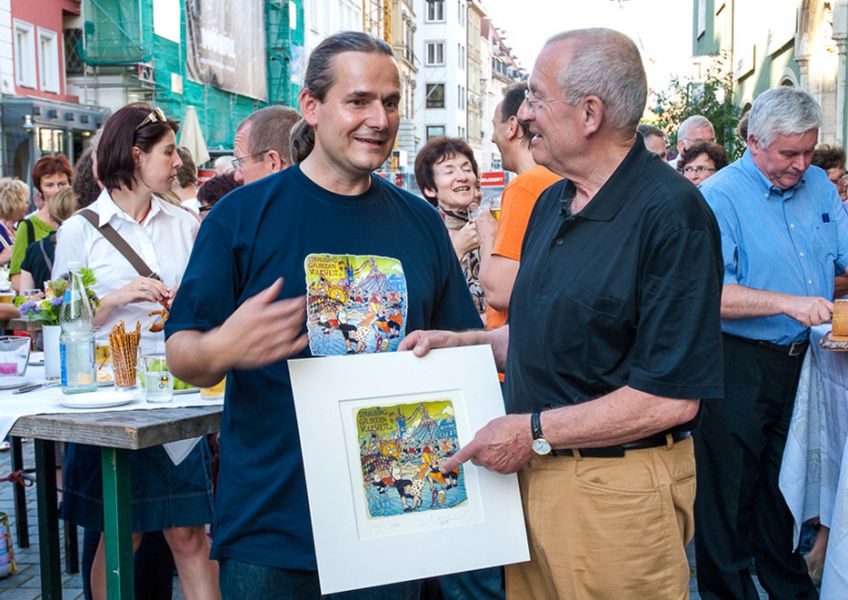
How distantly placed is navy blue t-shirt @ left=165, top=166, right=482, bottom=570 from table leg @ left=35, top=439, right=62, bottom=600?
5.65 ft

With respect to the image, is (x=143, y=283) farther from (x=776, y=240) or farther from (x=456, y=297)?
(x=776, y=240)

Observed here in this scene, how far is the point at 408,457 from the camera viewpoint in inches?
84.0

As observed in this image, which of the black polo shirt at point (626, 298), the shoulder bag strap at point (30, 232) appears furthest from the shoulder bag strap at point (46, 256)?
the black polo shirt at point (626, 298)

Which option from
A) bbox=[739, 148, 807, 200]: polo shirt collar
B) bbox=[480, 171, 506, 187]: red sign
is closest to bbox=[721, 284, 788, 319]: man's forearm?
bbox=[739, 148, 807, 200]: polo shirt collar

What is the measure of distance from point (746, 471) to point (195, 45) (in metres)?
27.1

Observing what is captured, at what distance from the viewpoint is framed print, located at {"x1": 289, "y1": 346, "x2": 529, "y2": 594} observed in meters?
2.01

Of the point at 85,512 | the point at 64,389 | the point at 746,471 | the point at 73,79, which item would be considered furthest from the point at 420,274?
the point at 73,79

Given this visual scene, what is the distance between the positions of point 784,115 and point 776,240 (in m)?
0.53

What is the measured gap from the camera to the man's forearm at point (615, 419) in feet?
6.80

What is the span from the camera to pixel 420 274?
7.77 ft

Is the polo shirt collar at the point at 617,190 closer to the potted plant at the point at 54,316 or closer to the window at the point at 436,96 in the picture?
the potted plant at the point at 54,316

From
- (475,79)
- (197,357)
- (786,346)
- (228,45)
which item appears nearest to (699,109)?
(786,346)

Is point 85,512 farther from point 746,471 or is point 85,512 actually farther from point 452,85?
point 452,85

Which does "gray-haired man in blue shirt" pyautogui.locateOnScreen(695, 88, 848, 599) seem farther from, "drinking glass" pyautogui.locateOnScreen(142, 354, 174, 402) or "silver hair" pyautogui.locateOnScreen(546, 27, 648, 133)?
"drinking glass" pyautogui.locateOnScreen(142, 354, 174, 402)
